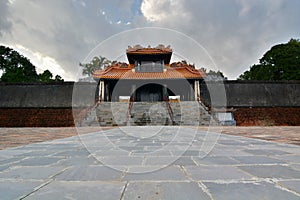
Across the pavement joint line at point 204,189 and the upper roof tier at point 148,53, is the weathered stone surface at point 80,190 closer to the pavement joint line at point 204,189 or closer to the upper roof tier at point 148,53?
the pavement joint line at point 204,189

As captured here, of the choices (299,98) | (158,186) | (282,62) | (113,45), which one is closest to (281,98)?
(299,98)

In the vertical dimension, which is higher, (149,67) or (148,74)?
(149,67)

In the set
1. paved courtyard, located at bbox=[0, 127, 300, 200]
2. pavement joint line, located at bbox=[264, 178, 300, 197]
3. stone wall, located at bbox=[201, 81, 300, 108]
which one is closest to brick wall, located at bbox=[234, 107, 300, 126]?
stone wall, located at bbox=[201, 81, 300, 108]

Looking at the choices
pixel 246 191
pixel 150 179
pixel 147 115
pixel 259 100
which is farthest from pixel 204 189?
pixel 259 100

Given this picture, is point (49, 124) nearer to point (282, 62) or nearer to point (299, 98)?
point (299, 98)

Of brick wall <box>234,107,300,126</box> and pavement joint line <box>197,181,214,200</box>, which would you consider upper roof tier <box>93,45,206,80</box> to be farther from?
pavement joint line <box>197,181,214,200</box>

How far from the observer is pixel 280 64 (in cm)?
2289

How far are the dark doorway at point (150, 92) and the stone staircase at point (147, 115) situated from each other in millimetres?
4151

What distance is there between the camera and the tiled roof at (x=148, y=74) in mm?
15875

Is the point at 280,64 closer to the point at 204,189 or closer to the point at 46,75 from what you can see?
the point at 204,189

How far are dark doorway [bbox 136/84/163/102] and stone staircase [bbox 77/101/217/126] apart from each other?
4.15 m

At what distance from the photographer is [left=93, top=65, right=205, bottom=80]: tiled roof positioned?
15.9 m

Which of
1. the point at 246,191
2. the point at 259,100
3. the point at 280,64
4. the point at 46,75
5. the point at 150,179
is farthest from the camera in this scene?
the point at 46,75

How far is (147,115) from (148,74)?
610 cm
